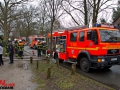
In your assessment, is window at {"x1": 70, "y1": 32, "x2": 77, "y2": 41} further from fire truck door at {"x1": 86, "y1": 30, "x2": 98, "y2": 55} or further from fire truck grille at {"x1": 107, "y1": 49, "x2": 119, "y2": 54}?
fire truck grille at {"x1": 107, "y1": 49, "x2": 119, "y2": 54}

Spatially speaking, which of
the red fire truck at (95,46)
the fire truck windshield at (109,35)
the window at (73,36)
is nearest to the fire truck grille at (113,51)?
the red fire truck at (95,46)

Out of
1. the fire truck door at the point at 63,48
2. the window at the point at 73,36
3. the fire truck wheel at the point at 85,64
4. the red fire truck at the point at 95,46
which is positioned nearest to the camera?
the red fire truck at the point at 95,46

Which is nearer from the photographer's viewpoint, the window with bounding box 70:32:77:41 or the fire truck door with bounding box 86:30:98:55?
the fire truck door with bounding box 86:30:98:55

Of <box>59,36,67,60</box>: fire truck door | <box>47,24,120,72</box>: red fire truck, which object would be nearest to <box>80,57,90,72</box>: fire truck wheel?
<box>47,24,120,72</box>: red fire truck

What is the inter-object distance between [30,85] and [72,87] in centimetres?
168

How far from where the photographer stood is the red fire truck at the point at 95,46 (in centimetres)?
664

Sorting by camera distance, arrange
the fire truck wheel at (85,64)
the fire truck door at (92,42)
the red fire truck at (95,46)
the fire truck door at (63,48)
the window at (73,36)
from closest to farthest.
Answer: the red fire truck at (95,46) < the fire truck door at (92,42) < the fire truck wheel at (85,64) < the window at (73,36) < the fire truck door at (63,48)

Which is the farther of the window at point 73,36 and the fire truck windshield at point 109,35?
the window at point 73,36

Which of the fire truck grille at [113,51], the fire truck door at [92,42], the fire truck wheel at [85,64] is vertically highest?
the fire truck door at [92,42]

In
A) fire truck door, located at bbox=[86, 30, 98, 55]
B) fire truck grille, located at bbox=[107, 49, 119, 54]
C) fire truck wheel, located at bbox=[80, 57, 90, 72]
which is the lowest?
fire truck wheel, located at bbox=[80, 57, 90, 72]

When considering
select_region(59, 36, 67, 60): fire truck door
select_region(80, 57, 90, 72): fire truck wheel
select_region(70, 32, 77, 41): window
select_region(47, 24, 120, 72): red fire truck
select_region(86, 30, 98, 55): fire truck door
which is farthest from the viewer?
select_region(59, 36, 67, 60): fire truck door

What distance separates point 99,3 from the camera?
13.9 metres

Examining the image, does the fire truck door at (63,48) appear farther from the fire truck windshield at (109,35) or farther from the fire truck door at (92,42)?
the fire truck windshield at (109,35)

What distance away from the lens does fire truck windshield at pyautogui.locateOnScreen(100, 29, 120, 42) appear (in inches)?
268
